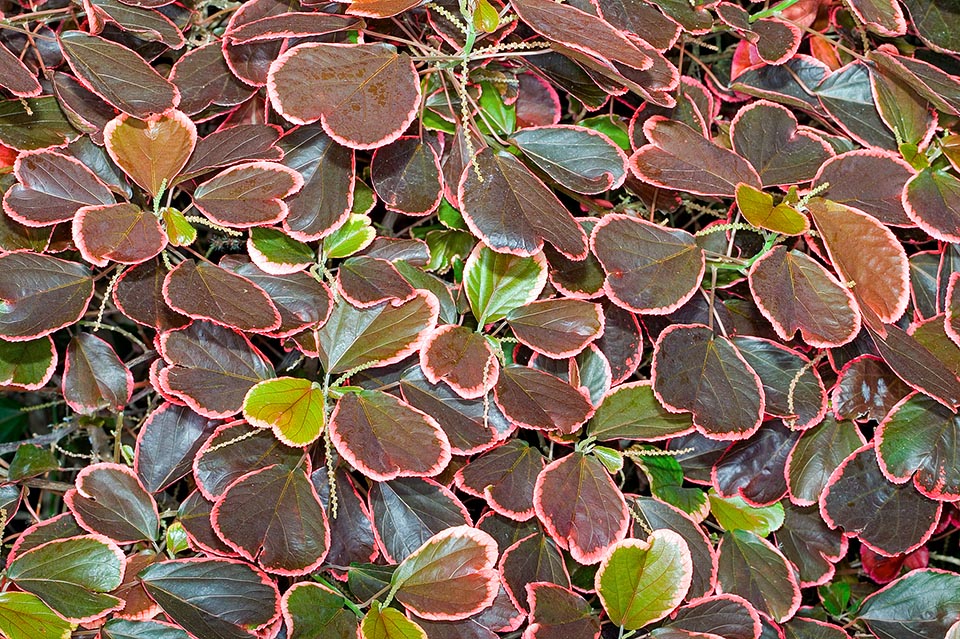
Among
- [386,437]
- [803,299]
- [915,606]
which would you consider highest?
[803,299]

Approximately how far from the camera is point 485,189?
80 cm

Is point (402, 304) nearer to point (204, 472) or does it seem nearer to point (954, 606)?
point (204, 472)

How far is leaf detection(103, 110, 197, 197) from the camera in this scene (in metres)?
0.81

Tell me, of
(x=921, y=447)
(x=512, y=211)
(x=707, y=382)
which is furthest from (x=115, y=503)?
(x=921, y=447)

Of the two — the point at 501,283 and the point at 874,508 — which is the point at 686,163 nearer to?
the point at 501,283

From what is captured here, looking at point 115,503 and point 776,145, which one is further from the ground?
point 776,145

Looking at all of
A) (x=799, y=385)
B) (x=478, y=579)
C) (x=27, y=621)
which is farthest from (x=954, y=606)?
(x=27, y=621)

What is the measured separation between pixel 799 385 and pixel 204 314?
59 centimetres

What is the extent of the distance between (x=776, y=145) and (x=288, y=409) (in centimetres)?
58

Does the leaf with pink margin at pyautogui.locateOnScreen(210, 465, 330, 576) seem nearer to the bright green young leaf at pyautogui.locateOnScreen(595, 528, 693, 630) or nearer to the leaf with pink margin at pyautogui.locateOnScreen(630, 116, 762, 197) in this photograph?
the bright green young leaf at pyautogui.locateOnScreen(595, 528, 693, 630)

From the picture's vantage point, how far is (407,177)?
87 cm

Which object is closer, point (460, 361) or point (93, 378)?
point (460, 361)

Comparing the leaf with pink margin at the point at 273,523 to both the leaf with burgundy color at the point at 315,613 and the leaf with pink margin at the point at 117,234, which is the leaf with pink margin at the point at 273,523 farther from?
the leaf with pink margin at the point at 117,234

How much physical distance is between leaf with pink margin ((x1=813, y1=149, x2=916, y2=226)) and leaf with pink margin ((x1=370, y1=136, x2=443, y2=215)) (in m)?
0.39
